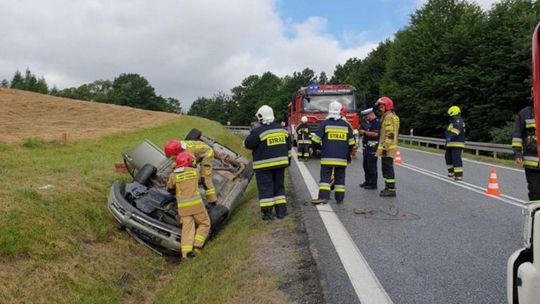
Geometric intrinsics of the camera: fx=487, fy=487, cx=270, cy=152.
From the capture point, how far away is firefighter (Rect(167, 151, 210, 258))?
6.74 metres

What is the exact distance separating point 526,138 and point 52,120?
20849 millimetres

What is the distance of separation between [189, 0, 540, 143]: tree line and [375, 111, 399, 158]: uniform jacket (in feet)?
29.5

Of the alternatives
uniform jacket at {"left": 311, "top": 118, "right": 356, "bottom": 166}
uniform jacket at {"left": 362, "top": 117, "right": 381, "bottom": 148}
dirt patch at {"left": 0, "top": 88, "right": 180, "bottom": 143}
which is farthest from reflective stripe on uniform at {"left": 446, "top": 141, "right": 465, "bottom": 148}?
dirt patch at {"left": 0, "top": 88, "right": 180, "bottom": 143}

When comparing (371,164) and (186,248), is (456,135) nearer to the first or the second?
(371,164)

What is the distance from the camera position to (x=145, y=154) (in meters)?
8.84

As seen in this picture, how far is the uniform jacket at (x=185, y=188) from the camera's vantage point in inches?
265

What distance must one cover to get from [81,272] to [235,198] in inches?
116

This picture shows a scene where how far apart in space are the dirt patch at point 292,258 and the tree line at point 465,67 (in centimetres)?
1199

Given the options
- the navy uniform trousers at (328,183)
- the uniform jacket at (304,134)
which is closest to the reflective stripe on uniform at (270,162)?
the navy uniform trousers at (328,183)

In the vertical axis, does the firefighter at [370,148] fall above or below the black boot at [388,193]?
above

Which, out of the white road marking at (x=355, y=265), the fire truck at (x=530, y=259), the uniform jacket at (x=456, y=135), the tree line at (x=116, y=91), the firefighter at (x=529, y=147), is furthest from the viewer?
the tree line at (x=116, y=91)

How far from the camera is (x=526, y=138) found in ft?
20.1

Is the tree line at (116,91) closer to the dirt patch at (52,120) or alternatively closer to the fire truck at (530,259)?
the dirt patch at (52,120)

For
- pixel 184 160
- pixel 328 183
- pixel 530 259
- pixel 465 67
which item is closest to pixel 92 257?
pixel 184 160
